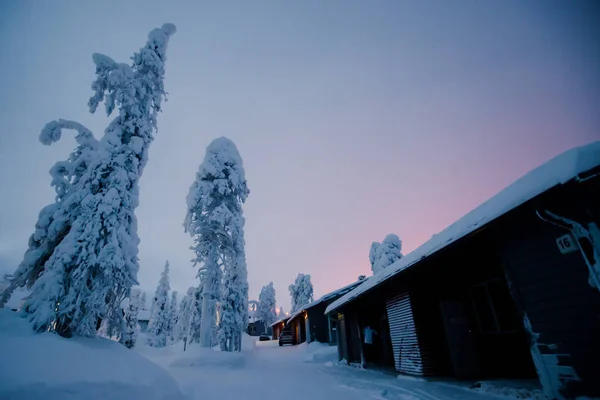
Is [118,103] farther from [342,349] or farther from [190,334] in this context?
[190,334]

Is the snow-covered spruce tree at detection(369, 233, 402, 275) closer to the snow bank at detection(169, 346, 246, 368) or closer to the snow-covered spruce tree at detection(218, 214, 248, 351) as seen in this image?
the snow-covered spruce tree at detection(218, 214, 248, 351)

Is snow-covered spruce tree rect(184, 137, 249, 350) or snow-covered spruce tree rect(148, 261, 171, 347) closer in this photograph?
snow-covered spruce tree rect(184, 137, 249, 350)

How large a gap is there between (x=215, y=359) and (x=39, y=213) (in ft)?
33.9

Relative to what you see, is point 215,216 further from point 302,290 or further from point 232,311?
point 302,290

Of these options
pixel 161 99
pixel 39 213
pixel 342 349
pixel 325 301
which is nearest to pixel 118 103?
pixel 161 99

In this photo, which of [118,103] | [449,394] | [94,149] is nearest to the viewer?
[449,394]

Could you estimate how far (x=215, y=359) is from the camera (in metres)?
12.9

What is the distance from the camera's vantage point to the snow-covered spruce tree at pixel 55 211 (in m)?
6.40

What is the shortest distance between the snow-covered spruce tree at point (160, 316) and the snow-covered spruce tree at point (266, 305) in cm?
3039

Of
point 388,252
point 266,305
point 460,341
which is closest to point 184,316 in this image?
point 266,305

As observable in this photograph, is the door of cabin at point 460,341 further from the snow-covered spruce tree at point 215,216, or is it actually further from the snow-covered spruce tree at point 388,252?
the snow-covered spruce tree at point 388,252

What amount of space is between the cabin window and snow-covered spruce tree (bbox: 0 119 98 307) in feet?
41.9

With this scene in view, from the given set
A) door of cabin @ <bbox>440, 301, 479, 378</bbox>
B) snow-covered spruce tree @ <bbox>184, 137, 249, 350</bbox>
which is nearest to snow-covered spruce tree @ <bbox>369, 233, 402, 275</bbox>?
snow-covered spruce tree @ <bbox>184, 137, 249, 350</bbox>

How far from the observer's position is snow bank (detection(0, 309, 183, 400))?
12.3 ft
